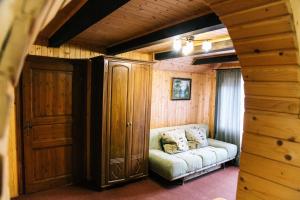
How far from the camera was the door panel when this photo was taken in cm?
325

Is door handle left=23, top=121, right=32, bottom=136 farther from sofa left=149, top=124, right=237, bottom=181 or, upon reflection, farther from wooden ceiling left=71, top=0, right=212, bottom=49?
sofa left=149, top=124, right=237, bottom=181

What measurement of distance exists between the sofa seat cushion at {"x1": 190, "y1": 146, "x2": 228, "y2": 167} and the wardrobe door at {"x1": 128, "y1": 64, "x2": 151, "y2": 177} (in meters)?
1.04

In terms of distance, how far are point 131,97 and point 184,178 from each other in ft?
5.46

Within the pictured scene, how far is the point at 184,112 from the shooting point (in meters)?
5.17

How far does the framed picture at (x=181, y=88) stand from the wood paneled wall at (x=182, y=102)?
0.09 meters

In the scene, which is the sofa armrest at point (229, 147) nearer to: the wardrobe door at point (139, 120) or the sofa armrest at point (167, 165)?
the sofa armrest at point (167, 165)

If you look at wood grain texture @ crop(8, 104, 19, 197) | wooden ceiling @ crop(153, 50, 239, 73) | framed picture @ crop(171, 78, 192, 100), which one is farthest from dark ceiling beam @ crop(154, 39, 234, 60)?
wood grain texture @ crop(8, 104, 19, 197)

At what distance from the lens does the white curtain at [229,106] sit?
4.77m

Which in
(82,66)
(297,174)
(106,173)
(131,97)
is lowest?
(106,173)

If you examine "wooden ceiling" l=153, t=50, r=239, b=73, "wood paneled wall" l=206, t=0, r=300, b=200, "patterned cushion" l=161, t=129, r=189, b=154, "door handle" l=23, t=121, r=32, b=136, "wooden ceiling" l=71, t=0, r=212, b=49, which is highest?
"wooden ceiling" l=71, t=0, r=212, b=49

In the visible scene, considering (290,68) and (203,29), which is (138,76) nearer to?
(203,29)

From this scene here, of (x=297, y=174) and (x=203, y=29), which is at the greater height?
(x=203, y=29)

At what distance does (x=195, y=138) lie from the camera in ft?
14.9

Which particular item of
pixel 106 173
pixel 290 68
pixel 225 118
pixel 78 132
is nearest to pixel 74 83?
pixel 78 132
